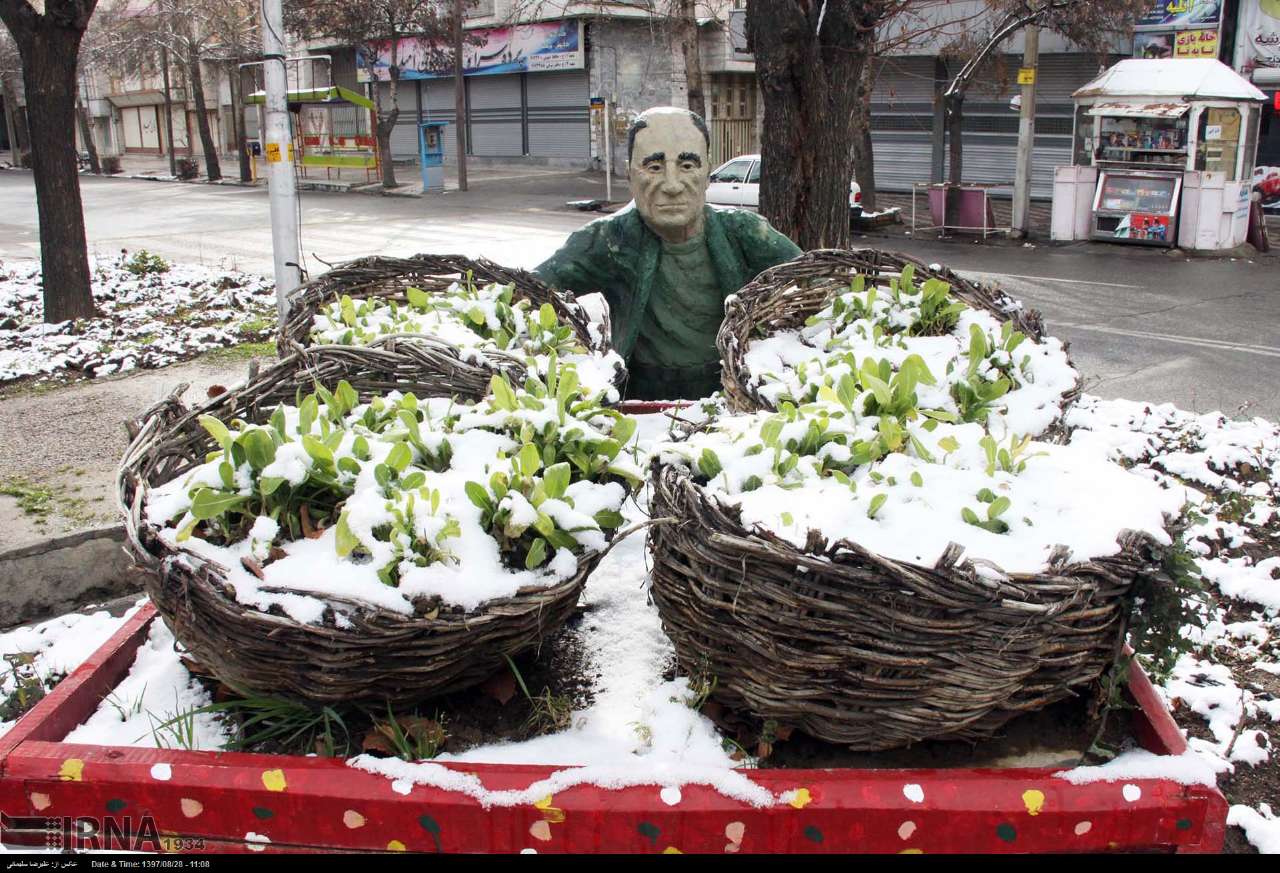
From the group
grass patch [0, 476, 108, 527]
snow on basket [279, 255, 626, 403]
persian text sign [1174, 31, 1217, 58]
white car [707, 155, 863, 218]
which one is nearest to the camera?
snow on basket [279, 255, 626, 403]

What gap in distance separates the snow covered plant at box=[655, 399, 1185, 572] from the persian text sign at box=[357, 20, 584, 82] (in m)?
25.6

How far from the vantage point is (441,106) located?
3228 centimetres

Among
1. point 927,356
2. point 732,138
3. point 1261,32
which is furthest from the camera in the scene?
point 732,138

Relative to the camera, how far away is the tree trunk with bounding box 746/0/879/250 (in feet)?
17.9

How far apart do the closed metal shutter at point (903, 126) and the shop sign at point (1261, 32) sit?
251 inches

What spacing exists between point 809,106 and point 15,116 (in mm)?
44222

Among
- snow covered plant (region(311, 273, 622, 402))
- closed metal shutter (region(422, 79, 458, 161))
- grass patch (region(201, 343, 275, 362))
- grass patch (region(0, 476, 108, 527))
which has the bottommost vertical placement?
grass patch (region(0, 476, 108, 527))

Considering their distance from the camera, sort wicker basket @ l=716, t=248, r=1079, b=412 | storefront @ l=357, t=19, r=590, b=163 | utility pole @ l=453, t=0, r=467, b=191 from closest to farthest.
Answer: wicker basket @ l=716, t=248, r=1079, b=412 → utility pole @ l=453, t=0, r=467, b=191 → storefront @ l=357, t=19, r=590, b=163

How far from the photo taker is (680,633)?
1.96 metres

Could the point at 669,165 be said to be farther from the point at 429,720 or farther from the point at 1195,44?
the point at 1195,44

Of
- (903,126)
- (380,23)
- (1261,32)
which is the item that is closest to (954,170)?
(1261,32)

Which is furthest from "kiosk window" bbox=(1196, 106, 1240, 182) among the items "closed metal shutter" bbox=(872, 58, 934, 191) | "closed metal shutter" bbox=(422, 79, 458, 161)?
"closed metal shutter" bbox=(422, 79, 458, 161)

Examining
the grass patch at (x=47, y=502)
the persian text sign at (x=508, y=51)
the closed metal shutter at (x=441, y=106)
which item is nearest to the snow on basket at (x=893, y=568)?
the grass patch at (x=47, y=502)

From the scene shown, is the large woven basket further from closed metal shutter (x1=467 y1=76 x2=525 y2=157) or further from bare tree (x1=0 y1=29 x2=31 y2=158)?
bare tree (x1=0 y1=29 x2=31 y2=158)
